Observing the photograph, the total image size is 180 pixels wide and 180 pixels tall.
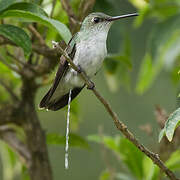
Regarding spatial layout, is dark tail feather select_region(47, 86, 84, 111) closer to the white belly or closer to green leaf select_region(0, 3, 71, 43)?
the white belly

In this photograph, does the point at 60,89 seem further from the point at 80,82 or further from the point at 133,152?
the point at 133,152

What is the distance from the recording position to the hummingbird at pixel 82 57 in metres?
3.33

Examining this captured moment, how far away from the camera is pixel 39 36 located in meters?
3.21

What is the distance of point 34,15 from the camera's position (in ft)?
8.50

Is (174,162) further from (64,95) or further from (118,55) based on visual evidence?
(64,95)

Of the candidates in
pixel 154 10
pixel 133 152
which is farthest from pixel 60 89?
pixel 154 10

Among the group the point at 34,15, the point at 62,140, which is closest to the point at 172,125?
the point at 34,15

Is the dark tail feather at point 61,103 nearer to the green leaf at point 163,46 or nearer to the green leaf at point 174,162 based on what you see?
the green leaf at point 163,46

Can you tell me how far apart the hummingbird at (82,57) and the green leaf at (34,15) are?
20.5 inches

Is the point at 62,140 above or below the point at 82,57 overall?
below

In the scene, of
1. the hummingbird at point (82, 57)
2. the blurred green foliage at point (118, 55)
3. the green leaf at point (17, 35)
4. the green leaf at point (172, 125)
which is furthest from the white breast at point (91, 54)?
the green leaf at point (172, 125)

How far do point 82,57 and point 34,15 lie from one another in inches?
33.2

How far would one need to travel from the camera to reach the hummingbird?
3332mm

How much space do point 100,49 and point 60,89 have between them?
473mm
